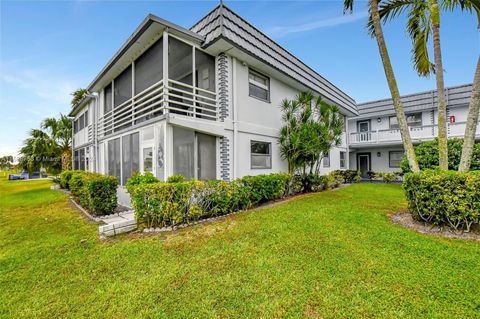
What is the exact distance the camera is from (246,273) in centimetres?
322

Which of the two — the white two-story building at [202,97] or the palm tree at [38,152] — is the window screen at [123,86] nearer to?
the white two-story building at [202,97]

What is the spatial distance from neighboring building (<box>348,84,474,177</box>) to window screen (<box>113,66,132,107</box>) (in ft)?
57.6

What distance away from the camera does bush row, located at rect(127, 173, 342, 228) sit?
5.27 m

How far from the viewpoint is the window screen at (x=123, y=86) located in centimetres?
1059

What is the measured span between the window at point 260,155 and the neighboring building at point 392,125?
Result: 1205 centimetres

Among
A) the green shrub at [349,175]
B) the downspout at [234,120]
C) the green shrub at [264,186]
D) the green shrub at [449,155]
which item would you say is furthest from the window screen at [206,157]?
the green shrub at [349,175]

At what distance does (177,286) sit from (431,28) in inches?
348

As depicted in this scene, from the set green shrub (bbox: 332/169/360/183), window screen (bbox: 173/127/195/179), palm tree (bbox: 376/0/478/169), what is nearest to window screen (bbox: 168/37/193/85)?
window screen (bbox: 173/127/195/179)

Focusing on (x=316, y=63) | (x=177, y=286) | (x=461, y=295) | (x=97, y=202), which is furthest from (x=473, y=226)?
(x=316, y=63)

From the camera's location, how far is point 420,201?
5.16 m

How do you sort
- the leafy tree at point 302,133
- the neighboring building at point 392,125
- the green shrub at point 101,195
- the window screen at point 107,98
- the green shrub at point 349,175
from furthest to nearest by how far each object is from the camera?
the neighboring building at point 392,125 → the green shrub at point 349,175 → the window screen at point 107,98 → the leafy tree at point 302,133 → the green shrub at point 101,195

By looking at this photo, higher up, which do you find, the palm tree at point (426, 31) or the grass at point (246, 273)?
the palm tree at point (426, 31)

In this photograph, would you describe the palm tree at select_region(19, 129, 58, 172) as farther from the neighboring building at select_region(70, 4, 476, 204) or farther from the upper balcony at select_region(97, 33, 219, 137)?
the upper balcony at select_region(97, 33, 219, 137)

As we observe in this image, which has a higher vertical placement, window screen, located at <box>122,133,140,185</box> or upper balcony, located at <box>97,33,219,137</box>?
upper balcony, located at <box>97,33,219,137</box>
